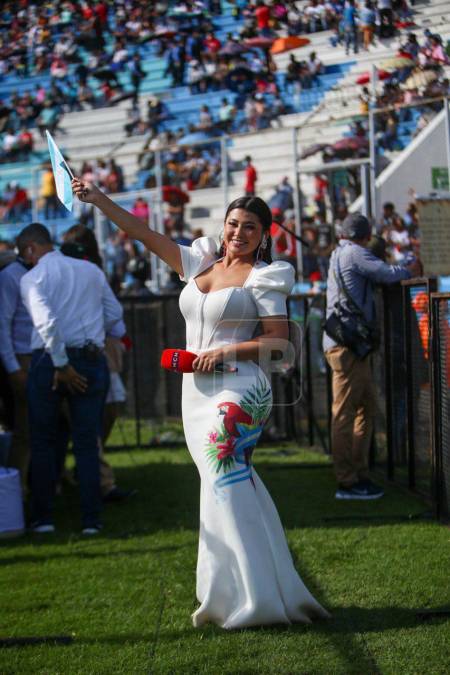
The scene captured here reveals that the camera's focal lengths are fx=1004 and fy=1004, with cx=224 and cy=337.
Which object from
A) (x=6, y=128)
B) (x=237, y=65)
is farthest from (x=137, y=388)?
(x=6, y=128)

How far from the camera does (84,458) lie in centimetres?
658

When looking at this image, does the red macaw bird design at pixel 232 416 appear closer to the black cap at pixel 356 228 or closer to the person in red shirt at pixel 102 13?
the black cap at pixel 356 228

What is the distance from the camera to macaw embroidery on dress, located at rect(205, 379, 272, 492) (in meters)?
4.31

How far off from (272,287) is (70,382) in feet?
8.09

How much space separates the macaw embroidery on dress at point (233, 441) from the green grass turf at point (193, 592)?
2.17 feet

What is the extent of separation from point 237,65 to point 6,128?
283 inches

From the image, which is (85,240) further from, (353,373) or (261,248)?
(261,248)

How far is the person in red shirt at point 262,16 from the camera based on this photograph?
1827 centimetres

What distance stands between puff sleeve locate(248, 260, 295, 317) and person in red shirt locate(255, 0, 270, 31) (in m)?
14.9

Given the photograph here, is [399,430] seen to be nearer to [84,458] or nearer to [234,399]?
[84,458]

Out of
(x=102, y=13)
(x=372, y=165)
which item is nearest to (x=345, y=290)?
(x=372, y=165)

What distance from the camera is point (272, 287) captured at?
4.29 m

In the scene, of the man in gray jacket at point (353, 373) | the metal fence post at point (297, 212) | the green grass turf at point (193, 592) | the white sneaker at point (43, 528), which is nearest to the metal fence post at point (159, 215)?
the metal fence post at point (297, 212)

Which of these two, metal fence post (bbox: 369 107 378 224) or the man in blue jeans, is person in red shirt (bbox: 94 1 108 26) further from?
the man in blue jeans
